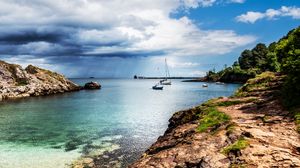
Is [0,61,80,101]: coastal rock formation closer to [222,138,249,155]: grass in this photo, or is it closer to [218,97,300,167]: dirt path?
[218,97,300,167]: dirt path

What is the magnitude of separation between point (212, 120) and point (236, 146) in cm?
862

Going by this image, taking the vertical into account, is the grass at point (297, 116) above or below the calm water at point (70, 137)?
above

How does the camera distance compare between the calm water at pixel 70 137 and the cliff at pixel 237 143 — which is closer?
the cliff at pixel 237 143

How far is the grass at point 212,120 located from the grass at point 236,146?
533 centimetres

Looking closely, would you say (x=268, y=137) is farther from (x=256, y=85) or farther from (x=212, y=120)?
(x=256, y=85)

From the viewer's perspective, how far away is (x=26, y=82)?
→ 5556 inches

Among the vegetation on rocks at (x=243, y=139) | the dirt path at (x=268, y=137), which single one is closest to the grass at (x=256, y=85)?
the vegetation on rocks at (x=243, y=139)

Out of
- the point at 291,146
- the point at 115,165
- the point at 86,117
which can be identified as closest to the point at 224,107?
the point at 115,165

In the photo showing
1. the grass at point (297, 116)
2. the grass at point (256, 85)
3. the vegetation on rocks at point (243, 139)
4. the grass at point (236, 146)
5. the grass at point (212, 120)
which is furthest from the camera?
the grass at point (256, 85)

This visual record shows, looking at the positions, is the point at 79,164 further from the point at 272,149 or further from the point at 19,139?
the point at 272,149

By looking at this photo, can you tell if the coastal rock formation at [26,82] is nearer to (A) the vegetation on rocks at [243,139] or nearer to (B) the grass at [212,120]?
(B) the grass at [212,120]

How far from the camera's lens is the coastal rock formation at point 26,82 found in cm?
12838

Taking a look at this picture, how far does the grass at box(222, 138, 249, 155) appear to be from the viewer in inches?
704

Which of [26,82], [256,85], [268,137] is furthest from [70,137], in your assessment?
[26,82]
